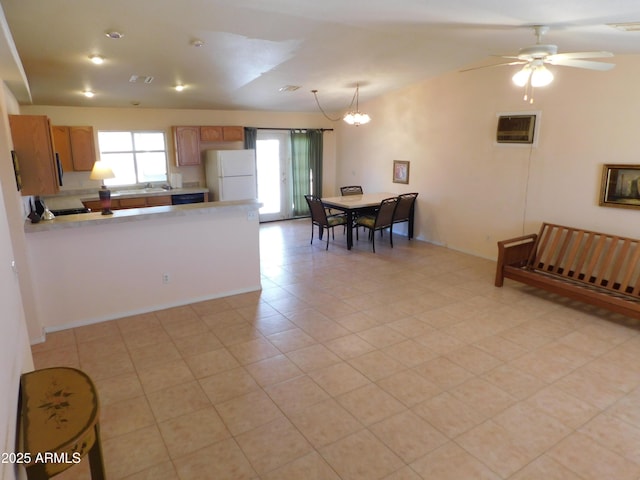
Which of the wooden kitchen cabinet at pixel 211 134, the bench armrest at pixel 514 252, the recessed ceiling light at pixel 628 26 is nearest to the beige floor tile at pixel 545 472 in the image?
the bench armrest at pixel 514 252

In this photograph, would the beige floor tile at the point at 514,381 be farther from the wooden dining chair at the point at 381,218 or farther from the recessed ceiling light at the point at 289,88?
the recessed ceiling light at the point at 289,88

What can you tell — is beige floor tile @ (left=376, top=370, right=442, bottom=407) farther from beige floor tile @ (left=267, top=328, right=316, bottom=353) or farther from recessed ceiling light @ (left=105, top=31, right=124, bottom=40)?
recessed ceiling light @ (left=105, top=31, right=124, bottom=40)

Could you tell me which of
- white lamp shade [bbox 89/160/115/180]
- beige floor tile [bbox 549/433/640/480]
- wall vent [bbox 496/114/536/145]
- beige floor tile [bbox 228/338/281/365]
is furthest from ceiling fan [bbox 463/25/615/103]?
white lamp shade [bbox 89/160/115/180]

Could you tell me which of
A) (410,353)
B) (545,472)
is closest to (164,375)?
(410,353)

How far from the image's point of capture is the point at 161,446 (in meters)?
2.36

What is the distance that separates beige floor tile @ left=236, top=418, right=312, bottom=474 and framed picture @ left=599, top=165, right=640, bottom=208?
4238mm

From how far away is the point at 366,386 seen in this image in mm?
2934

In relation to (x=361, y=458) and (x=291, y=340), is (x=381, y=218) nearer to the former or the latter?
(x=291, y=340)

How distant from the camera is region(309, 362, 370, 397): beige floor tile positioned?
9.54ft

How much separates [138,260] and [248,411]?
7.01 feet

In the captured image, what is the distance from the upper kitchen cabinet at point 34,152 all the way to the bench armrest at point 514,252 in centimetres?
473

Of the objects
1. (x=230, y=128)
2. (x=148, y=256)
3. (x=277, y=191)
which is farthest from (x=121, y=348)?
(x=277, y=191)

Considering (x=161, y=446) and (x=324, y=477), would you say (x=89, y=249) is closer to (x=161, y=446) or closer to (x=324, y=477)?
(x=161, y=446)

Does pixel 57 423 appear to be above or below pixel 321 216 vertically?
below
